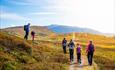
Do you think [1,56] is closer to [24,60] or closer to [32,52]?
[24,60]

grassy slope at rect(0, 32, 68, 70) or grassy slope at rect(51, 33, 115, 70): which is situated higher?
grassy slope at rect(0, 32, 68, 70)

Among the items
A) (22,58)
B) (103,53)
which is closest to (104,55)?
(103,53)

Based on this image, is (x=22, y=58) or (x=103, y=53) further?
(x=103, y=53)

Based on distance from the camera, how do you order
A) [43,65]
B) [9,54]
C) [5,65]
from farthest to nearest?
[9,54] → [43,65] → [5,65]

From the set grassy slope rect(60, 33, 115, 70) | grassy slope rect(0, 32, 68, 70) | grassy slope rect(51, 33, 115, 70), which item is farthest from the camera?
grassy slope rect(51, 33, 115, 70)

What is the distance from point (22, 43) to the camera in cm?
4016

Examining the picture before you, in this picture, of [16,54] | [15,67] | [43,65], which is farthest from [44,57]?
[15,67]

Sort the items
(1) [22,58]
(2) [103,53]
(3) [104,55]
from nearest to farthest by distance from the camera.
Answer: (1) [22,58], (3) [104,55], (2) [103,53]

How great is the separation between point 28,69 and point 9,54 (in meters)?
5.47

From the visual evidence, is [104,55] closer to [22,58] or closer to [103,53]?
[103,53]

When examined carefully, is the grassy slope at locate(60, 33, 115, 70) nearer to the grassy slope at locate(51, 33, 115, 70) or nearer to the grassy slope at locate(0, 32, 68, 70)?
the grassy slope at locate(51, 33, 115, 70)

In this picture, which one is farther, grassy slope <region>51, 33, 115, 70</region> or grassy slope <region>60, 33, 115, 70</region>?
grassy slope <region>51, 33, 115, 70</region>

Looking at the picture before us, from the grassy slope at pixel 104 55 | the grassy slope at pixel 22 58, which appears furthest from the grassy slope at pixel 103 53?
the grassy slope at pixel 22 58

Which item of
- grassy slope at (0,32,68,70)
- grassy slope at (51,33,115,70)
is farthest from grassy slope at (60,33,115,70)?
grassy slope at (0,32,68,70)
